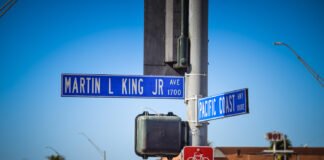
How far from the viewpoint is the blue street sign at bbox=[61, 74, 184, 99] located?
938 cm

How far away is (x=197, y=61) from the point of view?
904 centimetres

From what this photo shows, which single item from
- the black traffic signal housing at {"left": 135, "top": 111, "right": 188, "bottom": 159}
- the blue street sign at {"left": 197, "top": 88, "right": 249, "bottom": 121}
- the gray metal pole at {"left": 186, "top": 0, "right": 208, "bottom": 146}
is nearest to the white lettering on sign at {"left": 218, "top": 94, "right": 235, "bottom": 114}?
the blue street sign at {"left": 197, "top": 88, "right": 249, "bottom": 121}

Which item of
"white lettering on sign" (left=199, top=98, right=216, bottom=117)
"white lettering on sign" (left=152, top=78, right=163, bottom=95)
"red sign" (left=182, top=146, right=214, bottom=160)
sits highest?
"white lettering on sign" (left=152, top=78, right=163, bottom=95)

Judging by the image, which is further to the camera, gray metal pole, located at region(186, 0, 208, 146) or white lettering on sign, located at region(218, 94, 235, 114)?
gray metal pole, located at region(186, 0, 208, 146)

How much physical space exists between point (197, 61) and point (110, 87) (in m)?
1.34

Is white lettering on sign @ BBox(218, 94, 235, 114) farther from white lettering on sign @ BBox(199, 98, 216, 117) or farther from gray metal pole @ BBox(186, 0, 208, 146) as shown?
gray metal pole @ BBox(186, 0, 208, 146)

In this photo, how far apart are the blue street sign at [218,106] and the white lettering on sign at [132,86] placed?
36.6 inches

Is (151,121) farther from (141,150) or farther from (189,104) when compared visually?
(189,104)

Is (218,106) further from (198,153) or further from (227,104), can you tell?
(198,153)

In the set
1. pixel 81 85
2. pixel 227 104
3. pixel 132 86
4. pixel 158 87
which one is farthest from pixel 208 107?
pixel 81 85

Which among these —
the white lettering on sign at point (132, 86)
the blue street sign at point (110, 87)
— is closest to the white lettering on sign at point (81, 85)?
the blue street sign at point (110, 87)

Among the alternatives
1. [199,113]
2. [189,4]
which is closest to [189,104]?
[199,113]

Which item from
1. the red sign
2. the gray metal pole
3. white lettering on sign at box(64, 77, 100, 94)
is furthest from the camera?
→ white lettering on sign at box(64, 77, 100, 94)

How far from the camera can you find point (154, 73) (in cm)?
924
